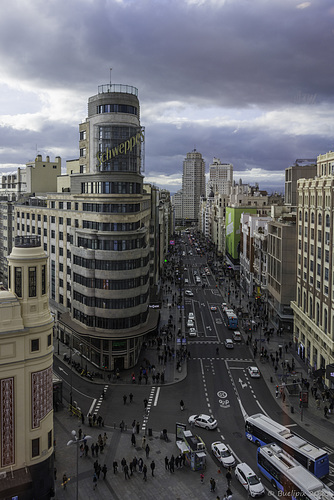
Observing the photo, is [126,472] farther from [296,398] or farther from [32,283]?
[296,398]

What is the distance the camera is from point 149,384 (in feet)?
195

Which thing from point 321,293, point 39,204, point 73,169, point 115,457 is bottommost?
point 115,457

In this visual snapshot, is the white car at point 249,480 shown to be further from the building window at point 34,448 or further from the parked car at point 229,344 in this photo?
the parked car at point 229,344

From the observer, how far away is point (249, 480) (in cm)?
3584

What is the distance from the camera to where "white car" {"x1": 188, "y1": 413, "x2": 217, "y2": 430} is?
46.5m

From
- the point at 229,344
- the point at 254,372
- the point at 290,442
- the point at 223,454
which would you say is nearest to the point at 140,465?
the point at 223,454

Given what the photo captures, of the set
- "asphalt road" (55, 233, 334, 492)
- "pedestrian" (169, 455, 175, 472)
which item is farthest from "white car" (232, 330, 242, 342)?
"pedestrian" (169, 455, 175, 472)

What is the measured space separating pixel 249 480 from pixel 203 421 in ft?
37.9

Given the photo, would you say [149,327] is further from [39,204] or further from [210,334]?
[39,204]

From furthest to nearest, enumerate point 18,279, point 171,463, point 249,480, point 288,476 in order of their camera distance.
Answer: point 171,463 → point 18,279 → point 249,480 → point 288,476

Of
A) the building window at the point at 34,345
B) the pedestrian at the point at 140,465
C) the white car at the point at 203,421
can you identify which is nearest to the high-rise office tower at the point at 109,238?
the white car at the point at 203,421

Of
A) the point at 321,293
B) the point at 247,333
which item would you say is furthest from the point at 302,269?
the point at 247,333

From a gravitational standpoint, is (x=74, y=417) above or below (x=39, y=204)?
below

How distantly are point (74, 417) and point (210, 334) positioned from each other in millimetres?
39504
